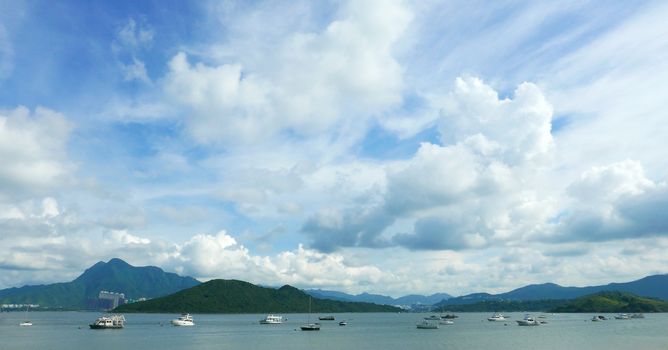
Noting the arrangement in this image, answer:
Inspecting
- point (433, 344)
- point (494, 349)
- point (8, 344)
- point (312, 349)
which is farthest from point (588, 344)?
point (8, 344)

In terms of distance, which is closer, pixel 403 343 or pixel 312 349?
pixel 312 349

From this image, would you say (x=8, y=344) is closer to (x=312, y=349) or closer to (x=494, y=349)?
(x=312, y=349)

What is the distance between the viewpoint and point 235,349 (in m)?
154

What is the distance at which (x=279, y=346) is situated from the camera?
16362cm

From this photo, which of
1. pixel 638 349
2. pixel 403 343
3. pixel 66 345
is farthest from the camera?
pixel 403 343

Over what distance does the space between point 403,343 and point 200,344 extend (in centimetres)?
6453

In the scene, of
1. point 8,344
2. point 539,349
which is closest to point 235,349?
point 8,344

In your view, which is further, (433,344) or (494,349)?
(433,344)

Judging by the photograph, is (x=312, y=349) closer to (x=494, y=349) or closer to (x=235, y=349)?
(x=235, y=349)

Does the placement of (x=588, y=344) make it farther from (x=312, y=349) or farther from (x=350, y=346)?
(x=312, y=349)

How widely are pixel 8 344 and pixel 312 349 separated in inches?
3741

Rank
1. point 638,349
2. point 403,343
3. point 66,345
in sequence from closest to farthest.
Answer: point 638,349, point 66,345, point 403,343

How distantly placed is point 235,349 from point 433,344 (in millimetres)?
61955

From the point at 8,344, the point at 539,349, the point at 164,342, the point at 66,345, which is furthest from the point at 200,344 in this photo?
the point at 539,349
